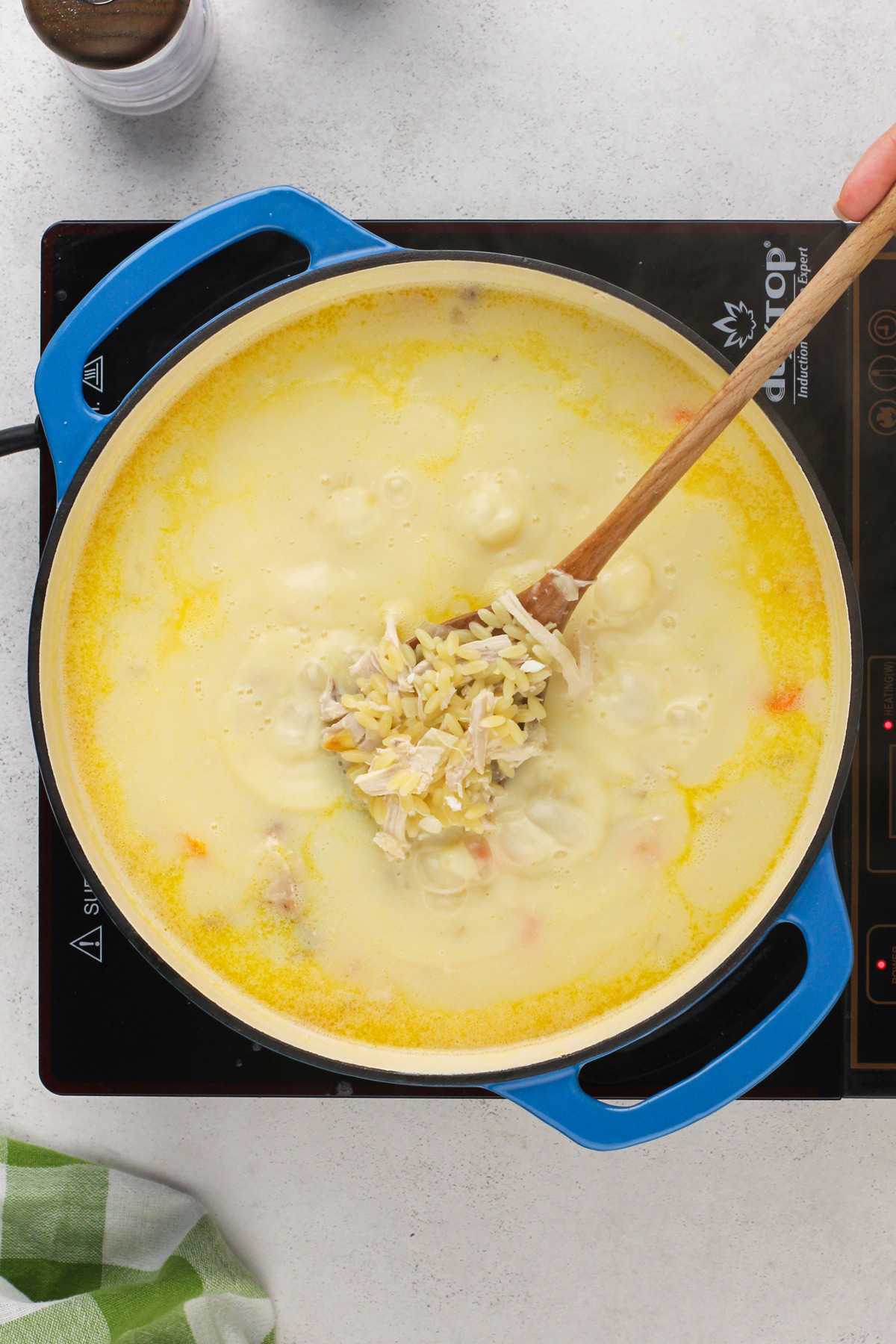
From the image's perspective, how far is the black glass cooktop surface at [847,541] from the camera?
1.05 meters

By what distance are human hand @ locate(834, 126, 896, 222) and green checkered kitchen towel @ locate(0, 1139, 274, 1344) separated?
141cm

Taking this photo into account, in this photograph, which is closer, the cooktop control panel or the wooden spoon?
the wooden spoon

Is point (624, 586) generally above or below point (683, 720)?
above

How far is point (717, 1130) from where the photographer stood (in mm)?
1256

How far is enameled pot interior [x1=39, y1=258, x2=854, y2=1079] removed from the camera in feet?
3.05

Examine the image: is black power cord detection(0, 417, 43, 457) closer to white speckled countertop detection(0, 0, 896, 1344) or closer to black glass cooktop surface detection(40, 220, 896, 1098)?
black glass cooktop surface detection(40, 220, 896, 1098)

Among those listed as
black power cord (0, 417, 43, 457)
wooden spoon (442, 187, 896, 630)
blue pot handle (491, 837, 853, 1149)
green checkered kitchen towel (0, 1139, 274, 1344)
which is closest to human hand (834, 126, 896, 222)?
wooden spoon (442, 187, 896, 630)

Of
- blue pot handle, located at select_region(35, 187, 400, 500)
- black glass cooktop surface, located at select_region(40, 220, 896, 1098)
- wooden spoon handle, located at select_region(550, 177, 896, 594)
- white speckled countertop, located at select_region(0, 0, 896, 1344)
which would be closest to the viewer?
wooden spoon handle, located at select_region(550, 177, 896, 594)

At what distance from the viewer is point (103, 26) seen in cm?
102

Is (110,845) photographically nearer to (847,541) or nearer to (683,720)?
(683,720)

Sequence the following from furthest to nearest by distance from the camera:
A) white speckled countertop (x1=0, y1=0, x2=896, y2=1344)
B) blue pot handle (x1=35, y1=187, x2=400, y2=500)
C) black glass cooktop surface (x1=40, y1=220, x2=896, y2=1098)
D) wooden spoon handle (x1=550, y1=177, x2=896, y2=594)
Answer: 1. white speckled countertop (x1=0, y1=0, x2=896, y2=1344)
2. black glass cooktop surface (x1=40, y1=220, x2=896, y2=1098)
3. blue pot handle (x1=35, y1=187, x2=400, y2=500)
4. wooden spoon handle (x1=550, y1=177, x2=896, y2=594)

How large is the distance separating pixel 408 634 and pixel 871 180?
644 millimetres

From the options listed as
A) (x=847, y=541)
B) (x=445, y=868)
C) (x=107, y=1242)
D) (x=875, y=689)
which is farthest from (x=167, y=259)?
(x=107, y=1242)

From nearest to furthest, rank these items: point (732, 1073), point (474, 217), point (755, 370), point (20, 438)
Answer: point (755, 370) < point (732, 1073) < point (20, 438) < point (474, 217)
